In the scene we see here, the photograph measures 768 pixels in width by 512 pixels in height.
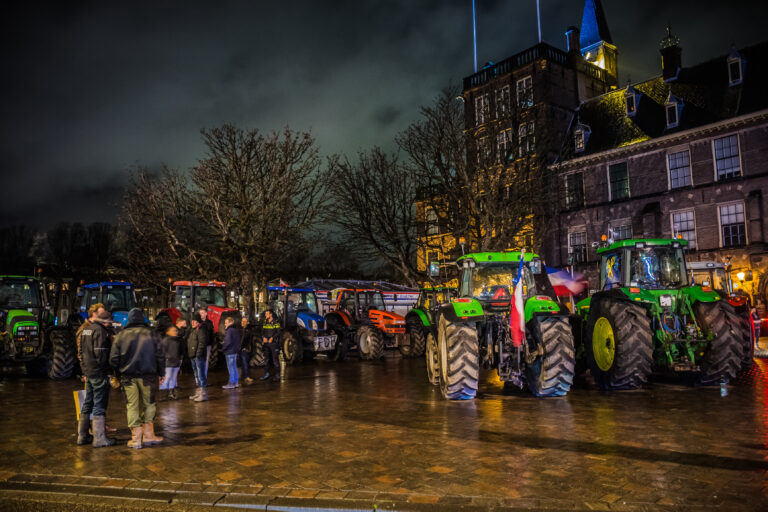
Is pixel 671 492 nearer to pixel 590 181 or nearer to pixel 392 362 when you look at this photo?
pixel 392 362

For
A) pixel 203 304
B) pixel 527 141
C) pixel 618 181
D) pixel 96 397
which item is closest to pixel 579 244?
pixel 618 181

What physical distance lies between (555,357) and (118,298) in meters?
13.5

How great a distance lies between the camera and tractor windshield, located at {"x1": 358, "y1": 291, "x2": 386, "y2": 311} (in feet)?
69.6

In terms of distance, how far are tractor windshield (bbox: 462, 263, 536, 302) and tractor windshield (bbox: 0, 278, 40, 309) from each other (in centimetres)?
1224

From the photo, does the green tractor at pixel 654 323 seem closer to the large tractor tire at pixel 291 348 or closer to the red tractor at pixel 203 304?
Result: the large tractor tire at pixel 291 348

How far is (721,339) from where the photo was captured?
10125 millimetres

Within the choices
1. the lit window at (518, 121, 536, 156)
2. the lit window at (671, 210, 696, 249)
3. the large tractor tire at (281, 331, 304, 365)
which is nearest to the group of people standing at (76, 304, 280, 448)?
the large tractor tire at (281, 331, 304, 365)

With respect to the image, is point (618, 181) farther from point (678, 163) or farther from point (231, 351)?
point (231, 351)

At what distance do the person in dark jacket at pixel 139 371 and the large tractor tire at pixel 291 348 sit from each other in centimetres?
1071

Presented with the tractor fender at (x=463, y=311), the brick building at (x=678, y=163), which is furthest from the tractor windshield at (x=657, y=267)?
the brick building at (x=678, y=163)

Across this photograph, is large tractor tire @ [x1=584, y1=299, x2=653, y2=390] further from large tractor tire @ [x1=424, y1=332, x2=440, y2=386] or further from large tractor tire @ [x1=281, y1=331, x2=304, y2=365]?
large tractor tire @ [x1=281, y1=331, x2=304, y2=365]

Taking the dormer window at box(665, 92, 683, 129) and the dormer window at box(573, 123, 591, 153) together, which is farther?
the dormer window at box(573, 123, 591, 153)

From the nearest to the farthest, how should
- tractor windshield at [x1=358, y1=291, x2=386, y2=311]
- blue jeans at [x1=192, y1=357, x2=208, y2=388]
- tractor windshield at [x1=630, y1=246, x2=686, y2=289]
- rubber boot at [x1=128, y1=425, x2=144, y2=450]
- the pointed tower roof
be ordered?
rubber boot at [x1=128, y1=425, x2=144, y2=450] < tractor windshield at [x1=630, y1=246, x2=686, y2=289] < blue jeans at [x1=192, y1=357, x2=208, y2=388] < tractor windshield at [x1=358, y1=291, x2=386, y2=311] < the pointed tower roof

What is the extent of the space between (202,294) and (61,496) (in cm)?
1335
